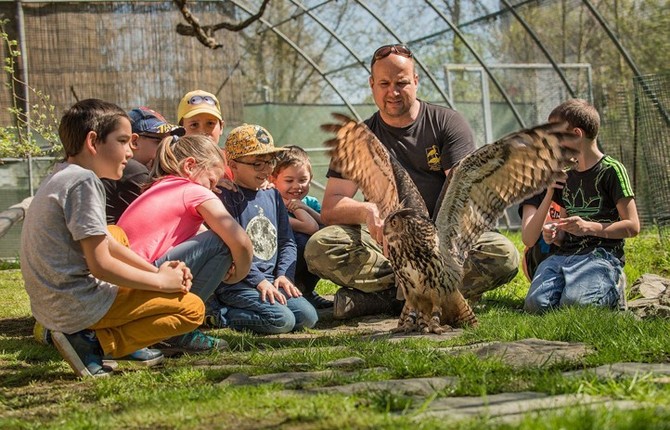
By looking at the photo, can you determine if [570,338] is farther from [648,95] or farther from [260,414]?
[648,95]

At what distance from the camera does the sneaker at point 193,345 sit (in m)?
4.86

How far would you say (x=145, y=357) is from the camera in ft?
15.1

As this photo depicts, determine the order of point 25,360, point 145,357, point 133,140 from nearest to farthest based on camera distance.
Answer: point 145,357 → point 25,360 → point 133,140

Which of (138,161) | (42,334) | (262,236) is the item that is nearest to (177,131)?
(138,161)

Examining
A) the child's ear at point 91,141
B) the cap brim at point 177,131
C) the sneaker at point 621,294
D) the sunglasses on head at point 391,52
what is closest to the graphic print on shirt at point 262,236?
the cap brim at point 177,131

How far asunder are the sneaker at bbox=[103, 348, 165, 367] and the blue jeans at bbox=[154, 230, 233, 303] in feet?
1.35

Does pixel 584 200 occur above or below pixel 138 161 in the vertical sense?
below

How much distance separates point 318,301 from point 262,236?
126 centimetres

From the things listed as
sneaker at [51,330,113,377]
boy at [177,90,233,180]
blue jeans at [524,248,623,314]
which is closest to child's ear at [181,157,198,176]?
sneaker at [51,330,113,377]

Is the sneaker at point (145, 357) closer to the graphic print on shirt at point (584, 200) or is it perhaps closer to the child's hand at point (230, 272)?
the child's hand at point (230, 272)

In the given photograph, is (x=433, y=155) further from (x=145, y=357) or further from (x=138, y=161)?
(x=145, y=357)

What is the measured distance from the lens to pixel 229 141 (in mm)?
6051

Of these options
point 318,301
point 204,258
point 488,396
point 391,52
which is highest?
point 391,52

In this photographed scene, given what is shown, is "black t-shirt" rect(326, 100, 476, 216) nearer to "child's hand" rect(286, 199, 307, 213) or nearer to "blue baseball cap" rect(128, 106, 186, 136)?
"child's hand" rect(286, 199, 307, 213)
